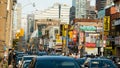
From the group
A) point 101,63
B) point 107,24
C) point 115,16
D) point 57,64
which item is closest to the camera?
point 57,64

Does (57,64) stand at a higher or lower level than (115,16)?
lower

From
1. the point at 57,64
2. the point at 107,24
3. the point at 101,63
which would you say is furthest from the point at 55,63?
the point at 107,24

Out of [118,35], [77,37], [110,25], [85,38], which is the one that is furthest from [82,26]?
[118,35]

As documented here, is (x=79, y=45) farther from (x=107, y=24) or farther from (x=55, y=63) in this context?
(x=55, y=63)

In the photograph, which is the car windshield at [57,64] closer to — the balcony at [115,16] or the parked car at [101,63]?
the parked car at [101,63]

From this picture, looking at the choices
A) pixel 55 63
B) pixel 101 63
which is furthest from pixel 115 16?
pixel 55 63

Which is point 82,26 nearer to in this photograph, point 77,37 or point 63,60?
point 77,37

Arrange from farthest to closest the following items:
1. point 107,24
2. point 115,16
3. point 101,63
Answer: point 115,16
point 107,24
point 101,63

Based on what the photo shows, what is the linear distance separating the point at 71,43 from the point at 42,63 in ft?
402

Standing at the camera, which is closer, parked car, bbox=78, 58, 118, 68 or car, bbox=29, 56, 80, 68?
car, bbox=29, 56, 80, 68

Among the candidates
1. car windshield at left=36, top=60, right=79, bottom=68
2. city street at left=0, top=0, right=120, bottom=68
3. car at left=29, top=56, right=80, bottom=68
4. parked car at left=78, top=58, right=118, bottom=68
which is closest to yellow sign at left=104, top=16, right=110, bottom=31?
city street at left=0, top=0, right=120, bottom=68

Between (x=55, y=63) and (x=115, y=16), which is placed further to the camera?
(x=115, y=16)

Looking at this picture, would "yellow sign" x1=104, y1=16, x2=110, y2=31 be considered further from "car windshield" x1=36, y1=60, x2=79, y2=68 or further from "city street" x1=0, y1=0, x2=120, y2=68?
"car windshield" x1=36, y1=60, x2=79, y2=68

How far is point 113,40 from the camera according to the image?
320 feet
